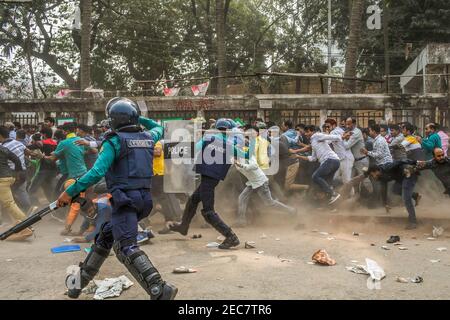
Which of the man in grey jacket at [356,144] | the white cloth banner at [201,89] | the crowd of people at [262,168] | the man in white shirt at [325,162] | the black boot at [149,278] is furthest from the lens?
the white cloth banner at [201,89]

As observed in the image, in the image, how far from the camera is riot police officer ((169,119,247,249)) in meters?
6.76

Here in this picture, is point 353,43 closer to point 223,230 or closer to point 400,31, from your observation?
point 223,230

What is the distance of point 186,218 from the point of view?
717 centimetres

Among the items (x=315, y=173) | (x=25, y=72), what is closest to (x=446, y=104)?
(x=315, y=173)

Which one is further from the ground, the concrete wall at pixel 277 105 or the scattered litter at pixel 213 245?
the concrete wall at pixel 277 105

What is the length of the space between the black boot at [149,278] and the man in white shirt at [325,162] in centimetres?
563

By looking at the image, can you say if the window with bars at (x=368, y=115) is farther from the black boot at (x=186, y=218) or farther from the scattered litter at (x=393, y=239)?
the black boot at (x=186, y=218)

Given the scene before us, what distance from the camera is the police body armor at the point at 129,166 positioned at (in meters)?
4.32

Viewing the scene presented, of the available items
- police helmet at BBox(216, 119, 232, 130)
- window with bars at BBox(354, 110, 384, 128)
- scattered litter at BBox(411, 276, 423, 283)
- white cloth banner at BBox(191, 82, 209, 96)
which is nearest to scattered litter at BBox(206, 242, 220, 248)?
police helmet at BBox(216, 119, 232, 130)

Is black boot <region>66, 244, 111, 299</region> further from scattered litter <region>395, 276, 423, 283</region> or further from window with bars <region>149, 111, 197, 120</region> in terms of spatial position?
window with bars <region>149, 111, 197, 120</region>

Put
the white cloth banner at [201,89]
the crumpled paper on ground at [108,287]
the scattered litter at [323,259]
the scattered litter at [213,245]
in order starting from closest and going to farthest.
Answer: the crumpled paper on ground at [108,287], the scattered litter at [323,259], the scattered litter at [213,245], the white cloth banner at [201,89]

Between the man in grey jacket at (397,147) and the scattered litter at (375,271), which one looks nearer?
the scattered litter at (375,271)

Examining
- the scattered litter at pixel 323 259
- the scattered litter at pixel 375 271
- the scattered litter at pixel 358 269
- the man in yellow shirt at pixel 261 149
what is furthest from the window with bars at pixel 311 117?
the scattered litter at pixel 375 271
